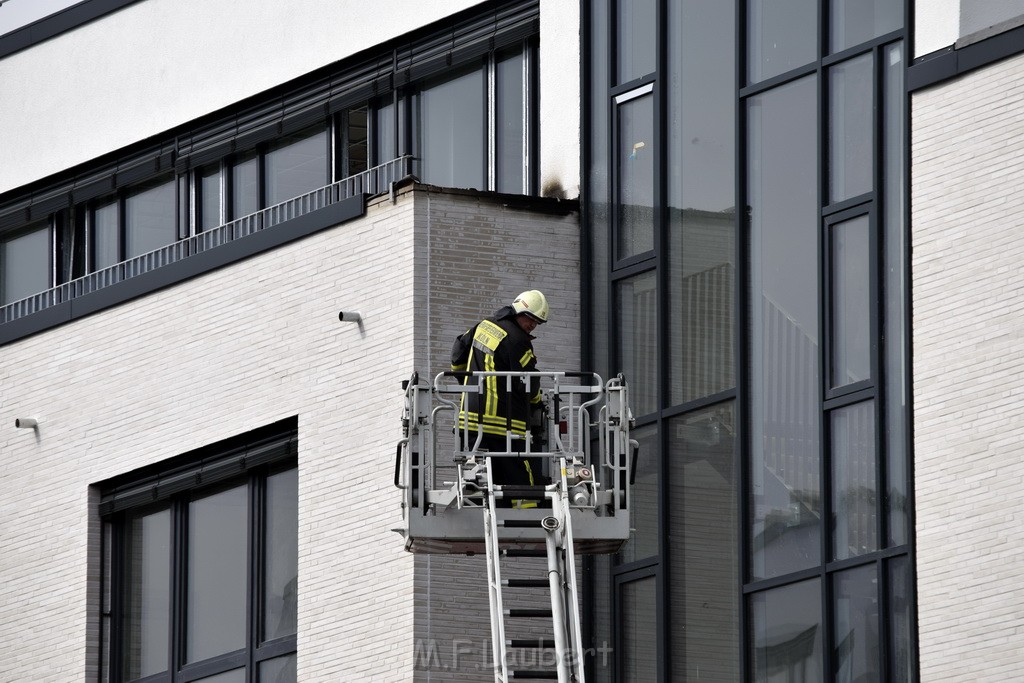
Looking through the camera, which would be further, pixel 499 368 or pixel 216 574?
pixel 216 574

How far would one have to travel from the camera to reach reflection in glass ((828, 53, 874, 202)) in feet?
64.1

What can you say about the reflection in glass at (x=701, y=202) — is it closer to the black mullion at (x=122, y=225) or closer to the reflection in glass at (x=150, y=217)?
the reflection in glass at (x=150, y=217)

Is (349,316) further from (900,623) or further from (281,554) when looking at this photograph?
(900,623)

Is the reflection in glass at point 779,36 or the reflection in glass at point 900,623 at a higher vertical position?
the reflection in glass at point 779,36

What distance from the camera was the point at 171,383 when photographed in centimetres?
2358

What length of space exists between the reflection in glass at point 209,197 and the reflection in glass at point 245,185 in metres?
0.27

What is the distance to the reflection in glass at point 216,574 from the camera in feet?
76.5

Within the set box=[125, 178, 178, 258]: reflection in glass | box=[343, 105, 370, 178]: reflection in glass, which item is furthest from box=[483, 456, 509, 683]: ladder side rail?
box=[125, 178, 178, 258]: reflection in glass

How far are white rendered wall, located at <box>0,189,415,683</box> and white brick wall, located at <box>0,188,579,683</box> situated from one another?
2cm

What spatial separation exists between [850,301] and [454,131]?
20.6 ft

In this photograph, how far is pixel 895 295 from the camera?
19125mm

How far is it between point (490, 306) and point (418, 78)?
4127 millimetres

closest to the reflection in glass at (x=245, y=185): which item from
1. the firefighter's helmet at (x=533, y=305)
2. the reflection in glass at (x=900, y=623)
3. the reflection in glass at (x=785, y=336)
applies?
the reflection in glass at (x=785, y=336)

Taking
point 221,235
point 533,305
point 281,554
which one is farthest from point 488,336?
point 221,235
